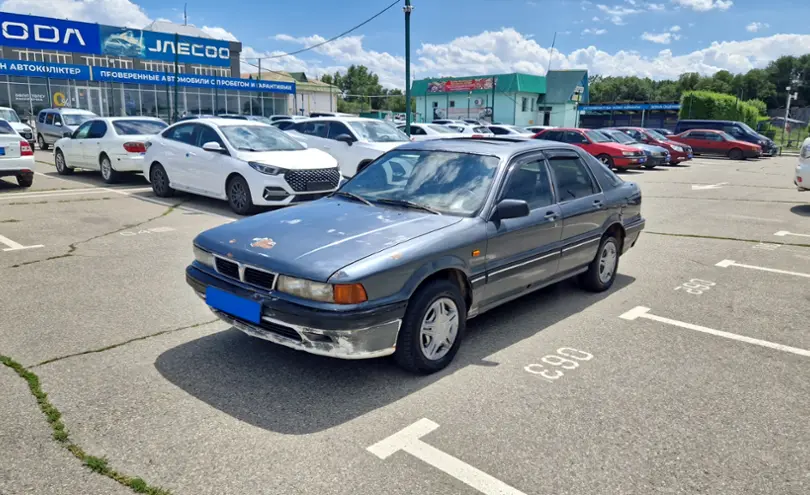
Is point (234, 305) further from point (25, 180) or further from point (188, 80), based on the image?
point (188, 80)

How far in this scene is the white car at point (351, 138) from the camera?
42.7 ft

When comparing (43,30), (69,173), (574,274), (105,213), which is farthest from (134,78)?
(574,274)

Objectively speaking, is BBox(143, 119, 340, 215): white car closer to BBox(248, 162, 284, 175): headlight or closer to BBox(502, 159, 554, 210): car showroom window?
BBox(248, 162, 284, 175): headlight

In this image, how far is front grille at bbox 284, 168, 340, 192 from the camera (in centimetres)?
994

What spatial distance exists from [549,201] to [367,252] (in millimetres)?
2119

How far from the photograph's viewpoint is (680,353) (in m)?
4.56

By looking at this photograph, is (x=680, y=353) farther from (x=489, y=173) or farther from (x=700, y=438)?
(x=489, y=173)

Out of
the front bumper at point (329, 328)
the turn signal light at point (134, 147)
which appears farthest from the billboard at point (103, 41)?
the front bumper at point (329, 328)

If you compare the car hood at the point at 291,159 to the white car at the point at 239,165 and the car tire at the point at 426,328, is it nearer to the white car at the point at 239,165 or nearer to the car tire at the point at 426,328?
the white car at the point at 239,165

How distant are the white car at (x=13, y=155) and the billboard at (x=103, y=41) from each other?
23312 millimetres

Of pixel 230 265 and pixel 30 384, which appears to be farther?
pixel 230 265

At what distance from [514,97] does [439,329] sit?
193ft

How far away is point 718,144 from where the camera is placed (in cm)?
2917

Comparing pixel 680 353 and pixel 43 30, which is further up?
pixel 43 30
